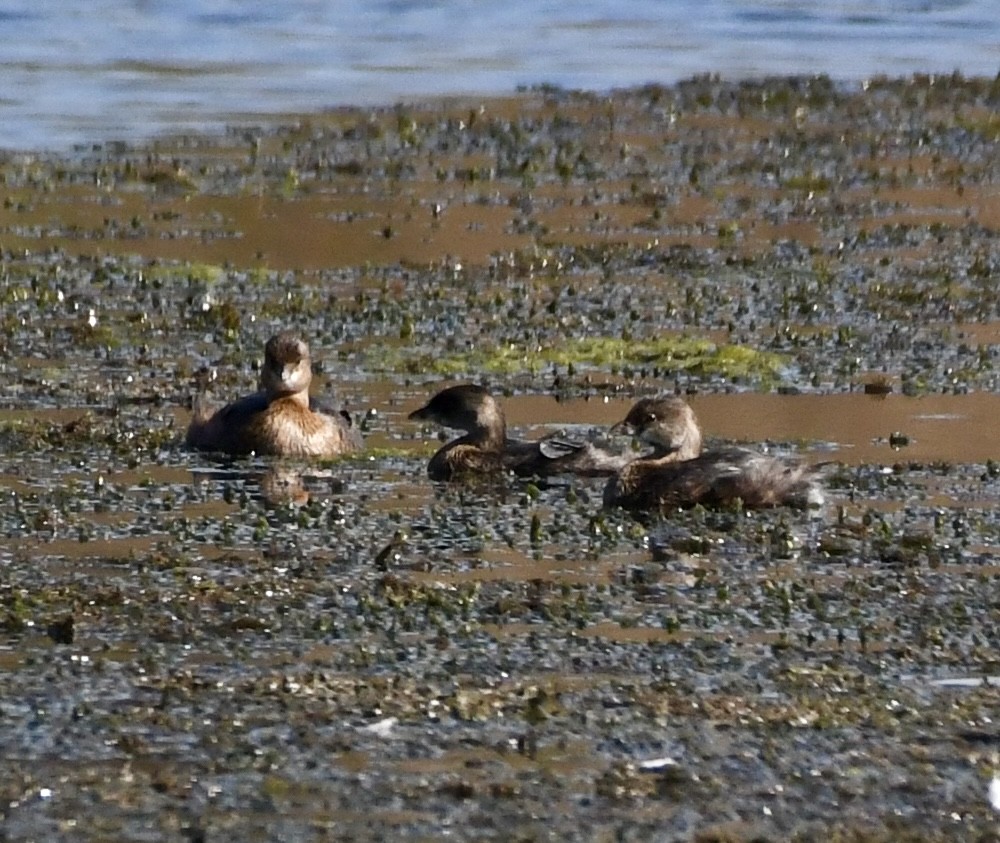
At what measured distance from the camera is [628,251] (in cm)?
1736

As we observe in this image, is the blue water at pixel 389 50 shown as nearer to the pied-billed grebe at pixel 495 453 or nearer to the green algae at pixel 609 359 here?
the green algae at pixel 609 359

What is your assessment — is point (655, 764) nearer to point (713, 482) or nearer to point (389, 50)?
point (713, 482)

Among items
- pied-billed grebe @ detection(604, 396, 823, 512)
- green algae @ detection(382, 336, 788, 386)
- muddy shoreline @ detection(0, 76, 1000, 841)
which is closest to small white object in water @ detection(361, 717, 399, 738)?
muddy shoreline @ detection(0, 76, 1000, 841)

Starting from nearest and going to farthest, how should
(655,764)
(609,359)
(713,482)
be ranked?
(655,764)
(713,482)
(609,359)

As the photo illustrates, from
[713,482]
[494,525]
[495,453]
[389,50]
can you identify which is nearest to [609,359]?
[495,453]

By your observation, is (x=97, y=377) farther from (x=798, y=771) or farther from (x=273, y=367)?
(x=798, y=771)

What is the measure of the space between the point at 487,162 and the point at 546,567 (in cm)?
1234

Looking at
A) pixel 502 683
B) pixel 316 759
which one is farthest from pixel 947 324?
pixel 316 759

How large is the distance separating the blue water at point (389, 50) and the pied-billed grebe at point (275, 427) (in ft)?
34.4

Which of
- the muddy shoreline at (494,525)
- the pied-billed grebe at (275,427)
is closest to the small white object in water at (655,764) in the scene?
the muddy shoreline at (494,525)

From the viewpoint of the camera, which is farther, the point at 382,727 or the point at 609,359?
the point at 609,359

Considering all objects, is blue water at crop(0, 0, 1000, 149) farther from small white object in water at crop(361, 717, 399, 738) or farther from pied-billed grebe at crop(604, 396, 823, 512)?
small white object in water at crop(361, 717, 399, 738)

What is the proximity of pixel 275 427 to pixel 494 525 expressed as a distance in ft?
6.50

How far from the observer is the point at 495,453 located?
11.6 m
